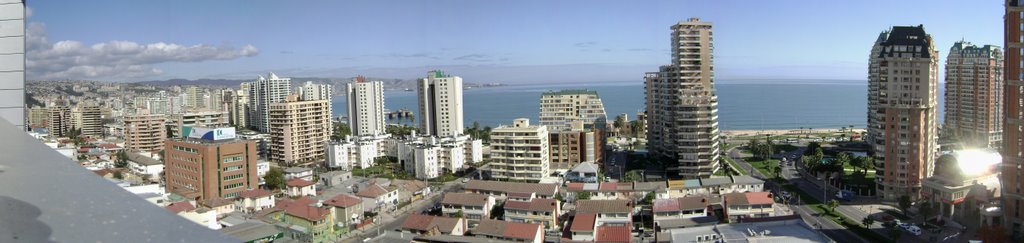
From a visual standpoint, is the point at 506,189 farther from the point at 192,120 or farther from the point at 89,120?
the point at 89,120

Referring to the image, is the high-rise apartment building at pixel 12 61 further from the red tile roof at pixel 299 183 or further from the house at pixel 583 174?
the house at pixel 583 174

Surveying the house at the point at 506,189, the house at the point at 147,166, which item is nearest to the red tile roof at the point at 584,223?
the house at the point at 506,189

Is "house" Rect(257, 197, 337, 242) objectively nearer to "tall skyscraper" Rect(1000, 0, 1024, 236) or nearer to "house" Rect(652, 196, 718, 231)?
"house" Rect(652, 196, 718, 231)

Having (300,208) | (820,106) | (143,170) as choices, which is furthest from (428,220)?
(820,106)

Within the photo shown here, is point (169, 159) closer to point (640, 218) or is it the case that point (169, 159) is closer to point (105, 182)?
point (640, 218)

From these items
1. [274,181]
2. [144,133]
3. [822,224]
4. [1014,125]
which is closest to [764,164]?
[822,224]
